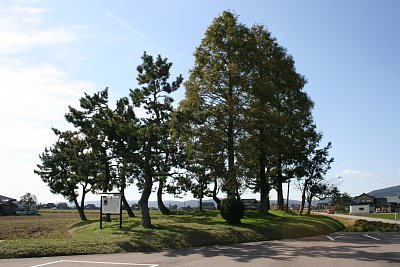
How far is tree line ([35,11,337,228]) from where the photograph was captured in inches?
843

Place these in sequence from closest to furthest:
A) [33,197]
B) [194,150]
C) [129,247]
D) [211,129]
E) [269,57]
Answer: [129,247], [194,150], [211,129], [269,57], [33,197]

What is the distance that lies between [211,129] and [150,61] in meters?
6.56

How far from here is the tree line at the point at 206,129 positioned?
2142cm

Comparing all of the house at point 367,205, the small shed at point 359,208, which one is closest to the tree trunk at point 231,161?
the house at point 367,205

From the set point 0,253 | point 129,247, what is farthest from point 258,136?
point 0,253

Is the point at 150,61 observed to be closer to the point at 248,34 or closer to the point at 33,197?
the point at 248,34

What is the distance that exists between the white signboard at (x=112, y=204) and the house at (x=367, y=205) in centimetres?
8729

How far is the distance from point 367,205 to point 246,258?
100008mm

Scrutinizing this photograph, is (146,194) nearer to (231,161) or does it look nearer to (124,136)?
(124,136)

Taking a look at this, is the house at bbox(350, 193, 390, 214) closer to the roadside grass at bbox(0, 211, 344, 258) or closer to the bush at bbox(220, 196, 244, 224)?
the roadside grass at bbox(0, 211, 344, 258)

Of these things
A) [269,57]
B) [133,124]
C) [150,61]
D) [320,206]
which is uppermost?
[269,57]

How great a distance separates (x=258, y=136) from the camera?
2858 cm

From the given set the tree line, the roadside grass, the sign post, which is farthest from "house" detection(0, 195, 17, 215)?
the roadside grass

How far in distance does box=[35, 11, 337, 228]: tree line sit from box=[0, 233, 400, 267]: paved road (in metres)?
6.57
